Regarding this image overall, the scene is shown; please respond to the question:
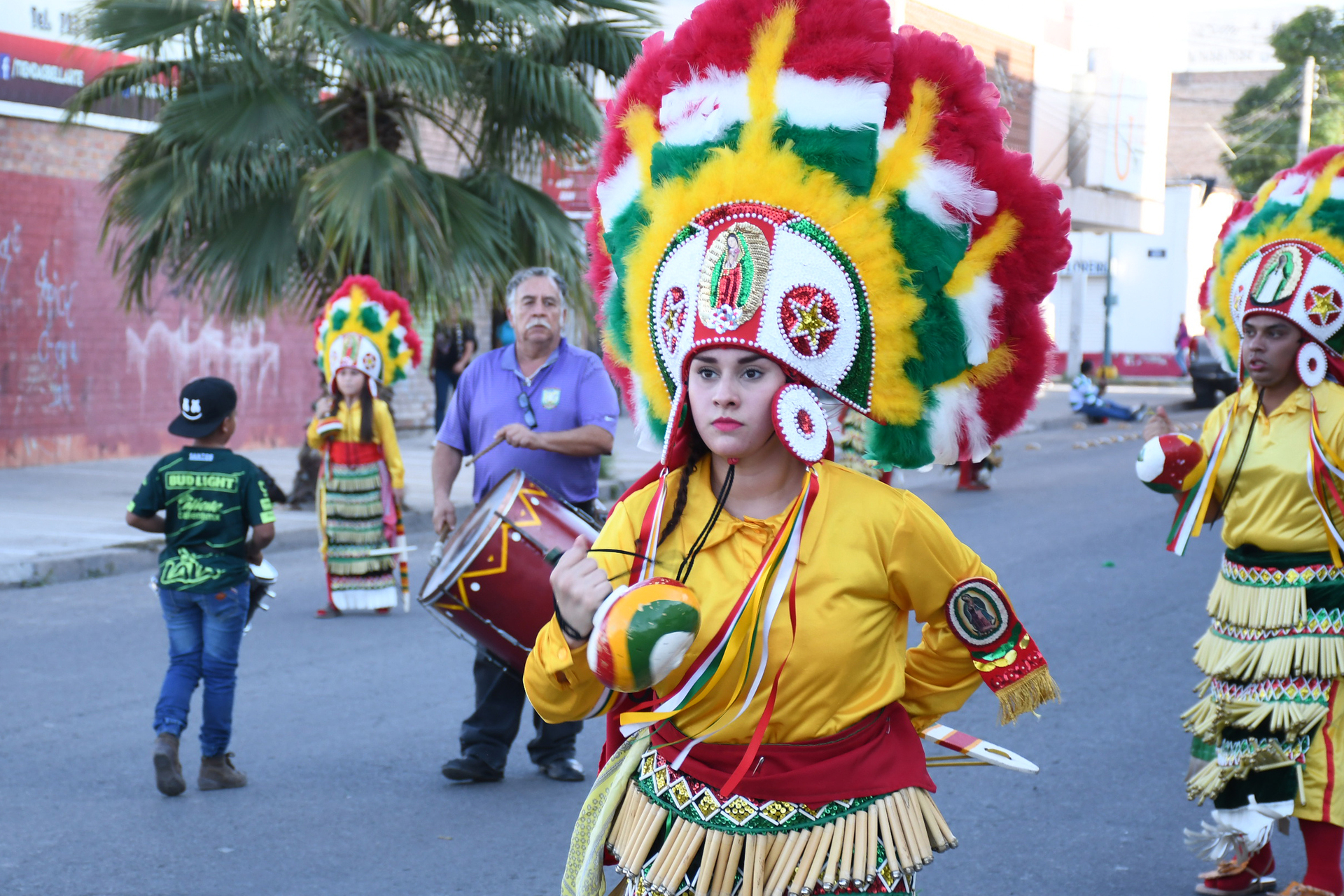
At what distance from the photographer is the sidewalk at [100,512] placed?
9.98 m

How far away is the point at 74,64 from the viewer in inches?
577

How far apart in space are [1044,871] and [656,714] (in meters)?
2.77

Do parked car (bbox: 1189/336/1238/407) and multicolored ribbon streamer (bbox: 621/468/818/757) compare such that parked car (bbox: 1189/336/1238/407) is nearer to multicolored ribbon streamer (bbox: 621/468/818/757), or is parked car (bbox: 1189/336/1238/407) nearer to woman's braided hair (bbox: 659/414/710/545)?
woman's braided hair (bbox: 659/414/710/545)

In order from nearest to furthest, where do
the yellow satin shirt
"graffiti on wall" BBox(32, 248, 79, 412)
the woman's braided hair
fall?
the woman's braided hair < the yellow satin shirt < "graffiti on wall" BBox(32, 248, 79, 412)

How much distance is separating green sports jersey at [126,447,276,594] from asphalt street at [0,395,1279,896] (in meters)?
0.85

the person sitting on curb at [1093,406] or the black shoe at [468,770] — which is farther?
the person sitting on curb at [1093,406]

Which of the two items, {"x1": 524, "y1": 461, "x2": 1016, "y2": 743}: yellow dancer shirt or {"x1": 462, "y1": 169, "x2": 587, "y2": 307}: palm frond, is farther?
{"x1": 462, "y1": 169, "x2": 587, "y2": 307}: palm frond

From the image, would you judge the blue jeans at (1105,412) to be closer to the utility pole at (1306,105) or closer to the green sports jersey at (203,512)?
the utility pole at (1306,105)

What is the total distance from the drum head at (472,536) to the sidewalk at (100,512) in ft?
9.12

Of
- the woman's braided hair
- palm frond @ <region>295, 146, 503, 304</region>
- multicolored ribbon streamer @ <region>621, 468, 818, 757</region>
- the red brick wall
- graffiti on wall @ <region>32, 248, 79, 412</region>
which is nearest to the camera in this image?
multicolored ribbon streamer @ <region>621, 468, 818, 757</region>

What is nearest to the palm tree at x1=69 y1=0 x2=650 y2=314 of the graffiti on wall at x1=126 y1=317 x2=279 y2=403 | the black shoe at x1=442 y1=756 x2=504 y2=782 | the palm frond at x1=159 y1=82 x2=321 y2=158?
the palm frond at x1=159 y1=82 x2=321 y2=158

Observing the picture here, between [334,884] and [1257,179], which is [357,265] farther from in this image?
[1257,179]

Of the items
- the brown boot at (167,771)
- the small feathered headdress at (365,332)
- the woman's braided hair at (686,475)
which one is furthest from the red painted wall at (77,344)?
the woman's braided hair at (686,475)

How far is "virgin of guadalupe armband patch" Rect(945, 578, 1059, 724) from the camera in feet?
8.56
